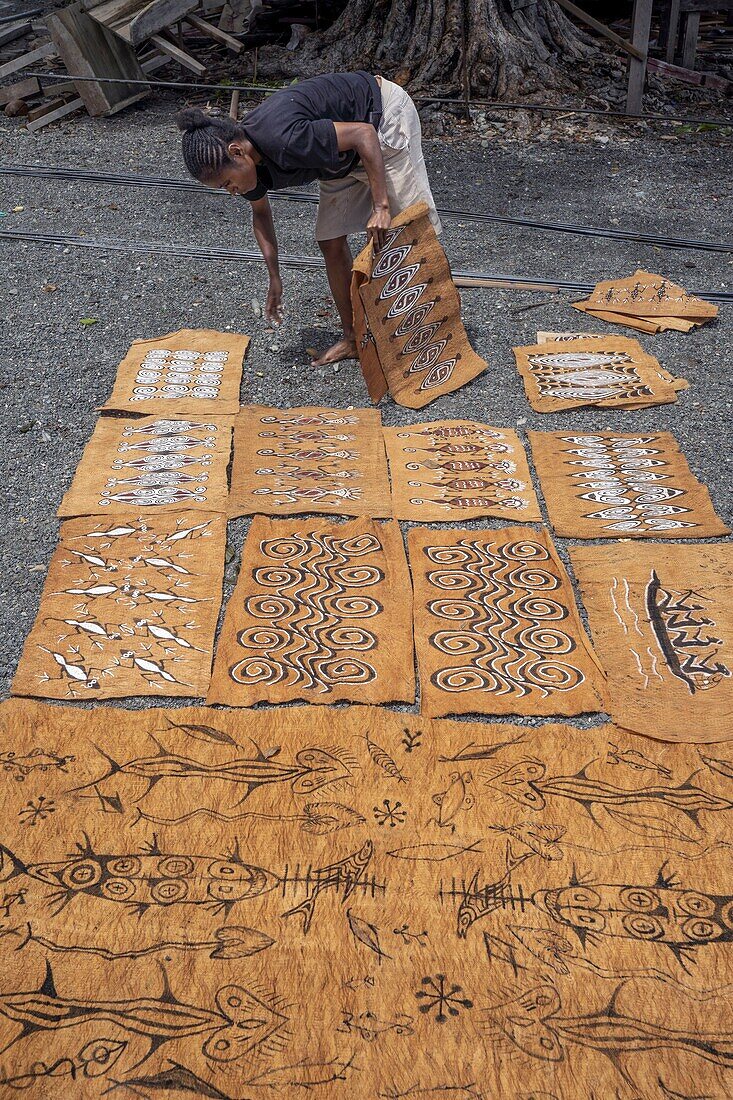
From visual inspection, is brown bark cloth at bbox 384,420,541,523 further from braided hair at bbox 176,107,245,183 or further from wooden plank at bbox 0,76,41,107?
wooden plank at bbox 0,76,41,107

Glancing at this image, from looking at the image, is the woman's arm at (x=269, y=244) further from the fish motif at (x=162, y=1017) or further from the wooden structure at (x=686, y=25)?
the wooden structure at (x=686, y=25)

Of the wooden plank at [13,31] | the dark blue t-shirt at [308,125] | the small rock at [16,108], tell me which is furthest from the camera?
the wooden plank at [13,31]

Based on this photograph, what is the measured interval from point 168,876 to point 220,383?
103 inches

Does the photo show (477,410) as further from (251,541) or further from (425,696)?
(425,696)

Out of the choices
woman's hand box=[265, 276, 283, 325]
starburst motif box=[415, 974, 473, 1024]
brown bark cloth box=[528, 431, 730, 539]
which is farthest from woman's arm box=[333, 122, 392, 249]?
starburst motif box=[415, 974, 473, 1024]

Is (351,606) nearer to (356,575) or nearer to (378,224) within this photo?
(356,575)

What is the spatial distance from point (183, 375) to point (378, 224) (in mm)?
1163

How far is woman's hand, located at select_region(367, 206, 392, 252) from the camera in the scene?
3.82 metres

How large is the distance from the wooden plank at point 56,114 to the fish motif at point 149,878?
7331 millimetres

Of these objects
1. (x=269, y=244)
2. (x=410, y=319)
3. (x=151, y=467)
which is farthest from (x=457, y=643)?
(x=269, y=244)

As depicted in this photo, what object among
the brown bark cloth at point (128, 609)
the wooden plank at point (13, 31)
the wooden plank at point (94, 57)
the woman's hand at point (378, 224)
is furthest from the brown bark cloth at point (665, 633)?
the wooden plank at point (13, 31)

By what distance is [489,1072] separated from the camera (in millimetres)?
1801

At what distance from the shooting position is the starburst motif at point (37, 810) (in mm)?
2270

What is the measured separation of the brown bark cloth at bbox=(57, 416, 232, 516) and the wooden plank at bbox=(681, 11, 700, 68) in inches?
279
